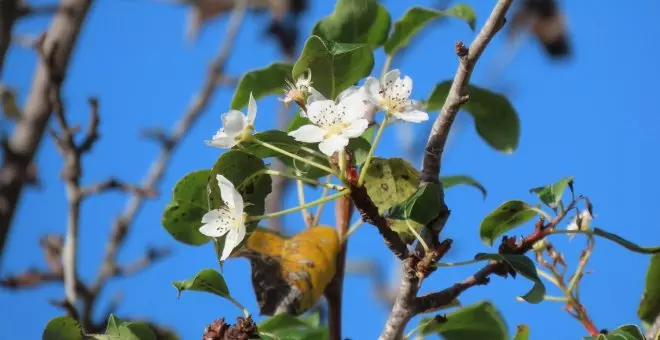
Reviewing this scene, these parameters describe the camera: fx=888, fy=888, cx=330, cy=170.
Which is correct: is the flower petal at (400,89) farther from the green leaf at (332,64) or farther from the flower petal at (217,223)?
the flower petal at (217,223)

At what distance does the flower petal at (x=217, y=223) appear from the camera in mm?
1086

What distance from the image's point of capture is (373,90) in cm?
114

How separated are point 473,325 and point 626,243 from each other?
351 millimetres

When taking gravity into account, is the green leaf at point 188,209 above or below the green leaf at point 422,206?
above

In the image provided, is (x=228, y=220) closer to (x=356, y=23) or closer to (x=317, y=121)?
(x=317, y=121)

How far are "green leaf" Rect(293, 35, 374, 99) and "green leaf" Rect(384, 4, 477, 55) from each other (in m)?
0.30

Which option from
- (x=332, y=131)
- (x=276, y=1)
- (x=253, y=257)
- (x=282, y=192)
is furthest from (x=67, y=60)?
(x=276, y=1)

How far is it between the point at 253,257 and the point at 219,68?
92.6 inches

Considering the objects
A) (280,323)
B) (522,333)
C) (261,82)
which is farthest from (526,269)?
(261,82)

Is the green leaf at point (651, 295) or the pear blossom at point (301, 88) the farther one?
the green leaf at point (651, 295)

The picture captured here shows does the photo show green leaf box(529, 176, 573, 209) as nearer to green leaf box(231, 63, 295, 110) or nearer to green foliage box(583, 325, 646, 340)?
green foliage box(583, 325, 646, 340)

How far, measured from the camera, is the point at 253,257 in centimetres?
124

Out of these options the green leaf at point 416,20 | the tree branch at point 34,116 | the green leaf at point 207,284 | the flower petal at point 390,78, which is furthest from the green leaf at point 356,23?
the tree branch at point 34,116

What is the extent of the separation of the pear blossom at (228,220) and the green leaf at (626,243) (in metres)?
0.43
